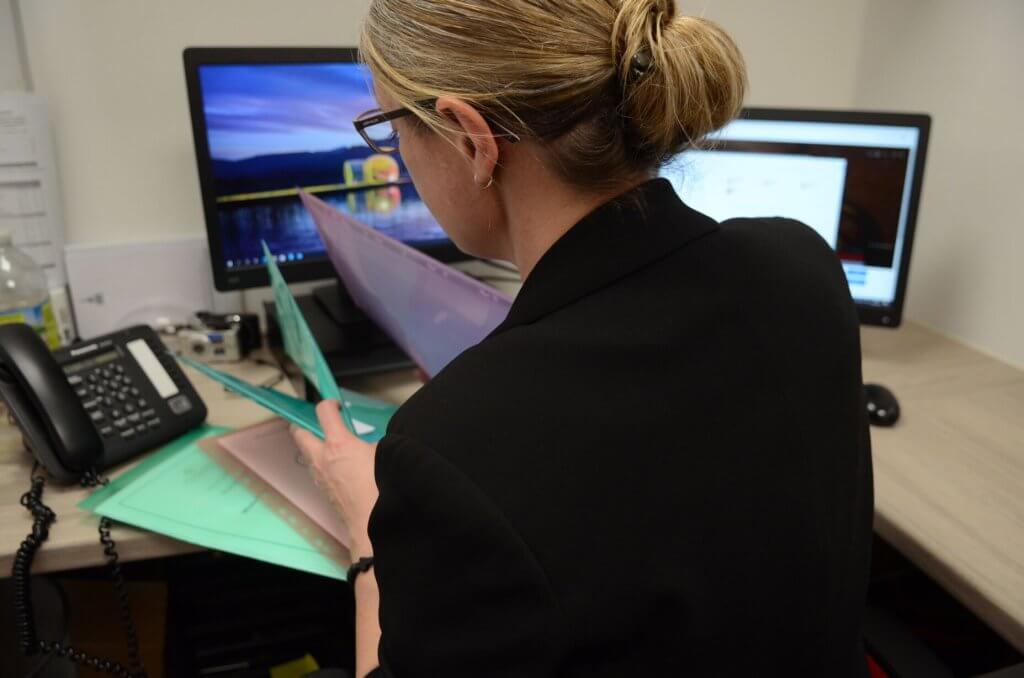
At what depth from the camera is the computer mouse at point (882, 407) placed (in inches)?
45.5

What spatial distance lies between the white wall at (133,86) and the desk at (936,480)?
0.37m

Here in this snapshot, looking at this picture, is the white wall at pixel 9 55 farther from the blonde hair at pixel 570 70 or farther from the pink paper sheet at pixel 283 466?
the blonde hair at pixel 570 70

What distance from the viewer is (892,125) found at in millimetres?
1278

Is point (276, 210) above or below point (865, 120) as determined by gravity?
Result: below

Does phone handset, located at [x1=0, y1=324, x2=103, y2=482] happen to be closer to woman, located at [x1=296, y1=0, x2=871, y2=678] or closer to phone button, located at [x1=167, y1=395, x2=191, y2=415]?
phone button, located at [x1=167, y1=395, x2=191, y2=415]

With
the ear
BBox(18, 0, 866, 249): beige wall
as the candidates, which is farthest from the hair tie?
BBox(18, 0, 866, 249): beige wall

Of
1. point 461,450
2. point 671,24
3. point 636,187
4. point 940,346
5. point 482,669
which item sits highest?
point 671,24

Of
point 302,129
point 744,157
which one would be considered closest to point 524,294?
point 302,129

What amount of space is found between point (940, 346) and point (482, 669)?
1.25 metres

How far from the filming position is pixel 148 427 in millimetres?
1030

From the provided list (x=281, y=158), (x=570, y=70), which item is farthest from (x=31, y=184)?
(x=570, y=70)

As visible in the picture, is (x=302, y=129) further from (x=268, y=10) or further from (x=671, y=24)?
(x=671, y=24)

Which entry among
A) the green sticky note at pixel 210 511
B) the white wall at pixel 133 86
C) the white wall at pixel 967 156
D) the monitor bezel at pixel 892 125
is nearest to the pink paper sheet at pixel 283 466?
the green sticky note at pixel 210 511

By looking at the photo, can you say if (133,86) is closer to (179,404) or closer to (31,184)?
(31,184)
